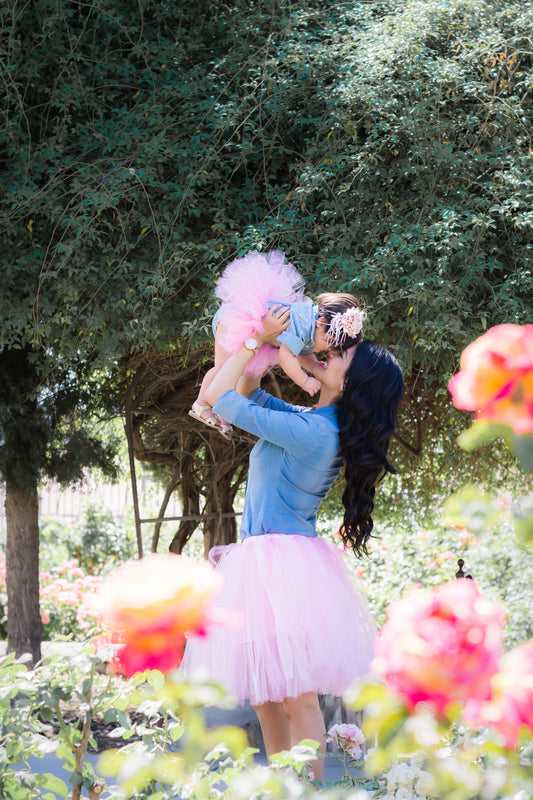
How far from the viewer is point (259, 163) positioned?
287cm

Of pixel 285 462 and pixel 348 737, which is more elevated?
pixel 285 462

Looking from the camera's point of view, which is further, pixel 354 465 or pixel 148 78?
pixel 148 78

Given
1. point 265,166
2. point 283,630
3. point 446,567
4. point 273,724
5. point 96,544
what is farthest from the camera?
point 96,544

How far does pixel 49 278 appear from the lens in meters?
2.76

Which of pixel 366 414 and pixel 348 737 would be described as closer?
pixel 366 414

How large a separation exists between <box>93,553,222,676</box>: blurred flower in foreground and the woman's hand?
4.02 ft

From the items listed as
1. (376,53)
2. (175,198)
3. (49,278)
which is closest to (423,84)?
(376,53)

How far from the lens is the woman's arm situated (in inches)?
76.6

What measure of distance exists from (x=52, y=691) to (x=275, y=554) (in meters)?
0.71

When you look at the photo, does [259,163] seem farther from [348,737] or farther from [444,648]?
[444,648]

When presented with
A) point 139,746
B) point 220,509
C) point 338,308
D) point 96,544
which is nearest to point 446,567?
point 220,509

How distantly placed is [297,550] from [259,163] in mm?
1589

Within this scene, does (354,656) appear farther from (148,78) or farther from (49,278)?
(148,78)

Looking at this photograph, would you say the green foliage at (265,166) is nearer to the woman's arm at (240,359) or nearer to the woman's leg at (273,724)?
the woman's arm at (240,359)
